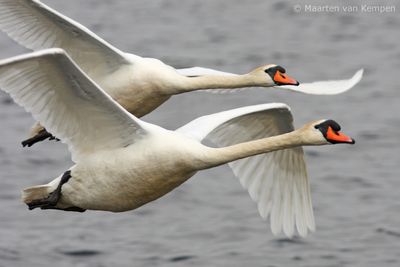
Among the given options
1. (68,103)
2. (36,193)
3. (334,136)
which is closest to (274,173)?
(36,193)

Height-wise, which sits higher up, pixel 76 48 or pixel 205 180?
pixel 76 48

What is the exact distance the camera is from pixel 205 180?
789 inches

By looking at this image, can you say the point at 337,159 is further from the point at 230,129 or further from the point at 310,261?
the point at 230,129

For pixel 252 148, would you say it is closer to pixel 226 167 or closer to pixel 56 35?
pixel 56 35

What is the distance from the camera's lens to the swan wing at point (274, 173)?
1459cm

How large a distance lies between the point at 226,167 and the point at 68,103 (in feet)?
26.7

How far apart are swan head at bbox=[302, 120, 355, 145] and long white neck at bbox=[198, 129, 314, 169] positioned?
0.18ft

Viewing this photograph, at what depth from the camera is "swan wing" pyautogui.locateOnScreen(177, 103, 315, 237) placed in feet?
47.9

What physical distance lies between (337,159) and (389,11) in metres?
8.66

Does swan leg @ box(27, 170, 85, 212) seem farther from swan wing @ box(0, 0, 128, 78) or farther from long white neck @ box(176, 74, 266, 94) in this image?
long white neck @ box(176, 74, 266, 94)

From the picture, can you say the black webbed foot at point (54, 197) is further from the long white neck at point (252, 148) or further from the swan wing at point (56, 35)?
the swan wing at point (56, 35)

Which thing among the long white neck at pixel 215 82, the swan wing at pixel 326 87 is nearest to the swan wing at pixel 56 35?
the long white neck at pixel 215 82

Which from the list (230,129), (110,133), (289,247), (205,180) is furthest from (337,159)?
(110,133)

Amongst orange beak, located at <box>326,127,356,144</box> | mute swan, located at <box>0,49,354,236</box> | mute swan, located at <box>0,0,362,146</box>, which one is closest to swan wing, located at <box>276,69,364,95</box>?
mute swan, located at <box>0,0,362,146</box>
